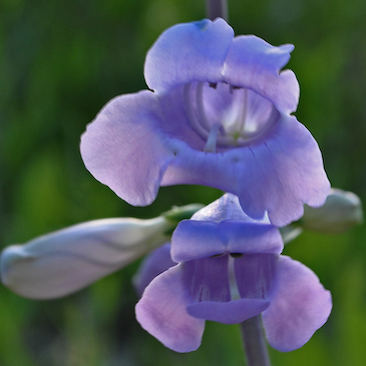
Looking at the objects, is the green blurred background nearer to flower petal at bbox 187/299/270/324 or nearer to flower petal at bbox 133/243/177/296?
flower petal at bbox 133/243/177/296

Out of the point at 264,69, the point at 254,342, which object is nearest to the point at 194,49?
the point at 264,69

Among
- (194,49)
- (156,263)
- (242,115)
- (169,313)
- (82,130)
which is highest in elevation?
(194,49)

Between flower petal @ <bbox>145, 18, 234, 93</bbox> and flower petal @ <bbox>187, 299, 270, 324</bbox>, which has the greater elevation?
flower petal @ <bbox>145, 18, 234, 93</bbox>

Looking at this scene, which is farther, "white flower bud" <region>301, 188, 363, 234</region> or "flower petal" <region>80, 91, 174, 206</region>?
"white flower bud" <region>301, 188, 363, 234</region>

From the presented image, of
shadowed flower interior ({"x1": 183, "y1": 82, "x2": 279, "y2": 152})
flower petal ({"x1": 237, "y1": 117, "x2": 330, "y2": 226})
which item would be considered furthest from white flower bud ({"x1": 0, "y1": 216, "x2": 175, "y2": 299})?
flower petal ({"x1": 237, "y1": 117, "x2": 330, "y2": 226})

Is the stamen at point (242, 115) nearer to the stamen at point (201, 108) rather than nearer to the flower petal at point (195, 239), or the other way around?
the stamen at point (201, 108)

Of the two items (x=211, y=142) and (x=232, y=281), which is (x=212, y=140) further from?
(x=232, y=281)

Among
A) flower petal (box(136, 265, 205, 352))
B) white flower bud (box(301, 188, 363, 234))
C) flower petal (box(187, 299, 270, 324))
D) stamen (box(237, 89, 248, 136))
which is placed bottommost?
white flower bud (box(301, 188, 363, 234))

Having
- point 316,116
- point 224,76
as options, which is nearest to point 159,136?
point 224,76
